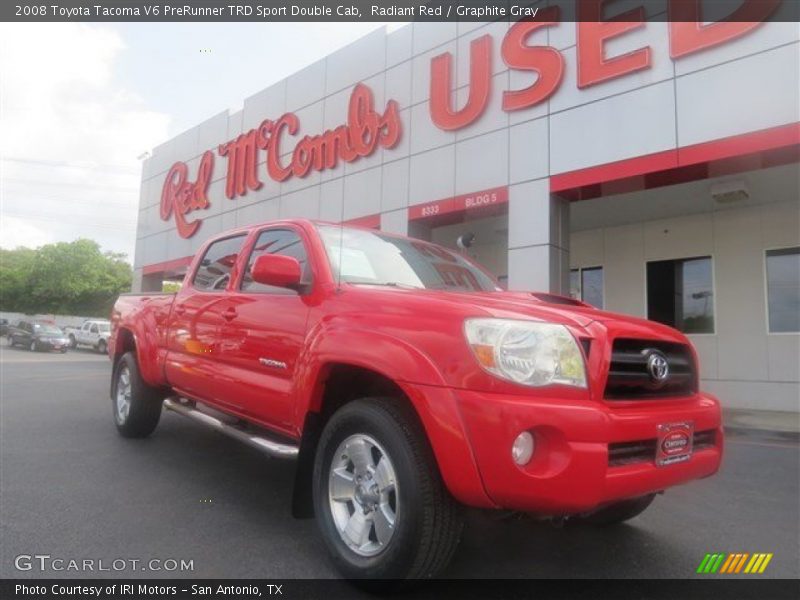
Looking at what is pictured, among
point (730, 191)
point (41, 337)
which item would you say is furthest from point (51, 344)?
point (730, 191)

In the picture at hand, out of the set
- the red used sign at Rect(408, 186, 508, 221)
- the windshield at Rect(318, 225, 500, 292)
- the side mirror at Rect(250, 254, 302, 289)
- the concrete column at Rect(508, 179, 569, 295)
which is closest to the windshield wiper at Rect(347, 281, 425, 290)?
the windshield at Rect(318, 225, 500, 292)

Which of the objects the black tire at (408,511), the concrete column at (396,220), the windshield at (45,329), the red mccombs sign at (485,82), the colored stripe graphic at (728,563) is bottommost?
the colored stripe graphic at (728,563)

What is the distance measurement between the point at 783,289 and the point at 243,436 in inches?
436

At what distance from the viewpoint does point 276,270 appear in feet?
10.2

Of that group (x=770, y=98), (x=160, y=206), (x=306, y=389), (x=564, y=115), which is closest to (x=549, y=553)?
(x=306, y=389)

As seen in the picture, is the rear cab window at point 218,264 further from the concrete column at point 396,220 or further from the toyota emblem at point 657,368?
the concrete column at point 396,220

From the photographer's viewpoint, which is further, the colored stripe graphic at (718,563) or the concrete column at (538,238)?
the concrete column at (538,238)

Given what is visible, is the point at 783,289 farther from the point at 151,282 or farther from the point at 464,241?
the point at 151,282

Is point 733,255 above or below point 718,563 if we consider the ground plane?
above

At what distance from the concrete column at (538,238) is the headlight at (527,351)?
7.67 m

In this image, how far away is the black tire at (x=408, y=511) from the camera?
7.77 feet

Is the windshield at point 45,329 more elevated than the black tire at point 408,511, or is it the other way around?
the windshield at point 45,329

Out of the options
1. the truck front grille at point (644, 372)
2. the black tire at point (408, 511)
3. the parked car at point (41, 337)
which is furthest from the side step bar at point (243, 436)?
the parked car at point (41, 337)

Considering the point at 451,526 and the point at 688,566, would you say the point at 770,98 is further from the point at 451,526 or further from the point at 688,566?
the point at 451,526
